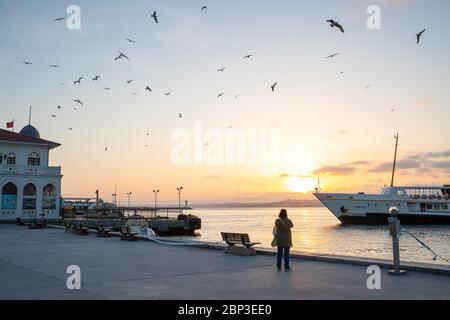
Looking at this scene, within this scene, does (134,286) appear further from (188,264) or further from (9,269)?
(9,269)

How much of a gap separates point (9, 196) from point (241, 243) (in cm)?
3974

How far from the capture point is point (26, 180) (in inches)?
1967

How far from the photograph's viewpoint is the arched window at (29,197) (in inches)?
1953

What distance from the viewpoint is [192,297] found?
9.21 m

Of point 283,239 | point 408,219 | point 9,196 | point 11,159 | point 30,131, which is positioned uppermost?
point 30,131

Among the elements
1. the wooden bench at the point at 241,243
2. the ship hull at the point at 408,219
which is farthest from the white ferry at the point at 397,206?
the wooden bench at the point at 241,243

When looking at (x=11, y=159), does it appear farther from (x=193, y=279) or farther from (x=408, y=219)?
(x=408, y=219)

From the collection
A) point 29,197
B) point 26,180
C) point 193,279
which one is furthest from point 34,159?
point 193,279

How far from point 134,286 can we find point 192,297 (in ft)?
6.40

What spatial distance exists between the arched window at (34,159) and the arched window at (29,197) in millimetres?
3664

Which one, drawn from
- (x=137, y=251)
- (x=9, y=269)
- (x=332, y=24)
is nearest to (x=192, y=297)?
(x=9, y=269)

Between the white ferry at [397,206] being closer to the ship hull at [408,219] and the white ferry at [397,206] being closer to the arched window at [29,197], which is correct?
the ship hull at [408,219]

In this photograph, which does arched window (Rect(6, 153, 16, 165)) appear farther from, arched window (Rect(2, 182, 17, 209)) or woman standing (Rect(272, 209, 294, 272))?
woman standing (Rect(272, 209, 294, 272))

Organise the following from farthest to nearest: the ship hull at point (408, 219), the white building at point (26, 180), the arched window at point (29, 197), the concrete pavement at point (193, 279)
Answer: the ship hull at point (408, 219)
the arched window at point (29, 197)
the white building at point (26, 180)
the concrete pavement at point (193, 279)
